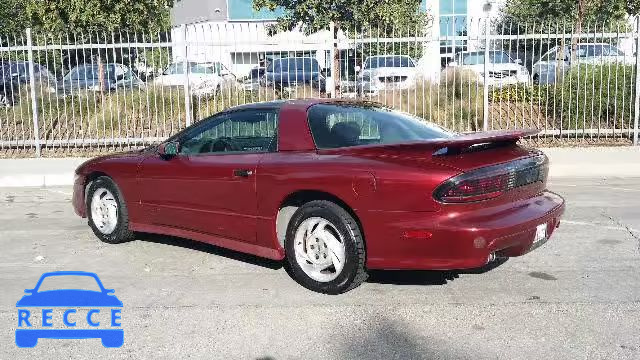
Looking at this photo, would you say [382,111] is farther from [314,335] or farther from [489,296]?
[314,335]

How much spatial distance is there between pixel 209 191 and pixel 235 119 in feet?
2.22

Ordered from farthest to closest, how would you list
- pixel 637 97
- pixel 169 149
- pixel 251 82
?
pixel 251 82
pixel 637 97
pixel 169 149

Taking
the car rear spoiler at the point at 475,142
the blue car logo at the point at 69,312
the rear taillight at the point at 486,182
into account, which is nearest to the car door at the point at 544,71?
the car rear spoiler at the point at 475,142

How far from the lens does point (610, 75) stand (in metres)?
13.7

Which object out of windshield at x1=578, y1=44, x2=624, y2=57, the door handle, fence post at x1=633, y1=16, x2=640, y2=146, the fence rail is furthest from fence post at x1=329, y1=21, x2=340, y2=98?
the door handle

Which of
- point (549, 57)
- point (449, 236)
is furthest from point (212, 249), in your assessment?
point (549, 57)

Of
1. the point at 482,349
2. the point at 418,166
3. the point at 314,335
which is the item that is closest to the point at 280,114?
the point at 418,166

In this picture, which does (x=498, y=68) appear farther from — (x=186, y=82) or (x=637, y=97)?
(x=186, y=82)

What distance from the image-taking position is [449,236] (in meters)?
4.36

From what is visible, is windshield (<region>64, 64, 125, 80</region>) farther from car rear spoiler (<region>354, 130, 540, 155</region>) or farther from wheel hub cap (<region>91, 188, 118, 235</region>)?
car rear spoiler (<region>354, 130, 540, 155</region>)

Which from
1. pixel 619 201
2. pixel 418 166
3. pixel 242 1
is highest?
pixel 242 1

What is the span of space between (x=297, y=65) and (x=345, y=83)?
127 centimetres

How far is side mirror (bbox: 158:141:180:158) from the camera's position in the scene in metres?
5.96

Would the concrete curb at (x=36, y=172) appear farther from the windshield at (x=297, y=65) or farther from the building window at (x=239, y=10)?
the building window at (x=239, y=10)
